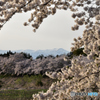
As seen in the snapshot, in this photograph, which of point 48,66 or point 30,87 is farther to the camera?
point 48,66

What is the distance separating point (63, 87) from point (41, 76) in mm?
7392

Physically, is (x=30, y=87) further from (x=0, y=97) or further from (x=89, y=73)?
(x=89, y=73)

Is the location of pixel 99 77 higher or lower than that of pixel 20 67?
higher

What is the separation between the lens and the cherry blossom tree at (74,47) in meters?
2.92

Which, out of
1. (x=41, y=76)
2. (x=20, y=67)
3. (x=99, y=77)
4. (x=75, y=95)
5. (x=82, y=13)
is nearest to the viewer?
(x=75, y=95)

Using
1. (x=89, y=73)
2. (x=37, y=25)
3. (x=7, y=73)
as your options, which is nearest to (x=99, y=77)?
(x=89, y=73)

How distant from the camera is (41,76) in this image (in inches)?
406

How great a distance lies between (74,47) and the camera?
5.13 m

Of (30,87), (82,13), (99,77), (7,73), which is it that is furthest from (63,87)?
(7,73)

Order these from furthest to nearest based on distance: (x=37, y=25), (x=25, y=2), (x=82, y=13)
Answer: (x=37, y=25)
(x=82, y=13)
(x=25, y=2)

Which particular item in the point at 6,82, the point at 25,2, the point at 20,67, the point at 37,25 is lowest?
the point at 6,82

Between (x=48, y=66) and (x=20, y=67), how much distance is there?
2103 millimetres

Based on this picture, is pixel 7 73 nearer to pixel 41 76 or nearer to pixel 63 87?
pixel 41 76

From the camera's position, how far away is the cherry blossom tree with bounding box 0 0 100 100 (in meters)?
2.92
